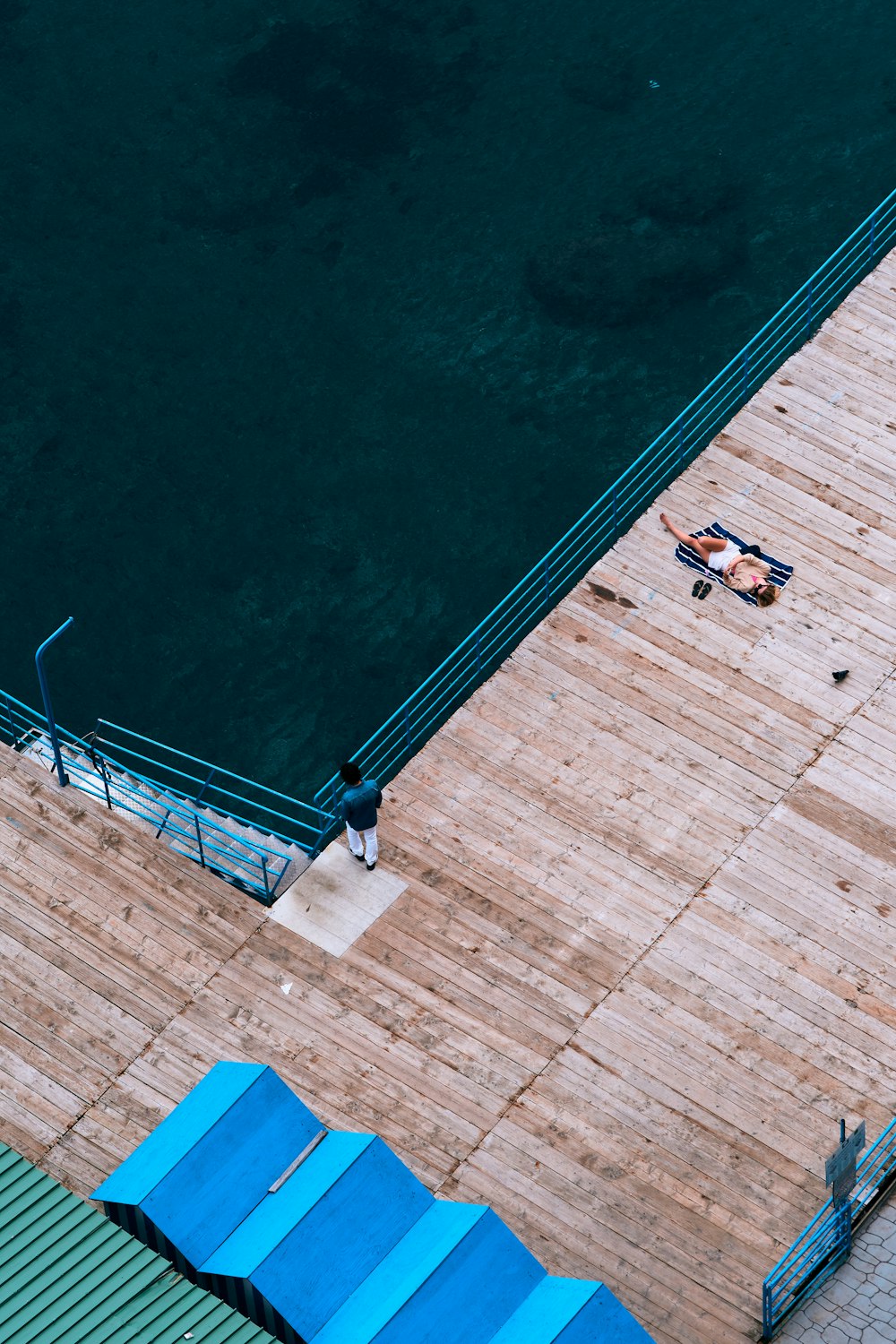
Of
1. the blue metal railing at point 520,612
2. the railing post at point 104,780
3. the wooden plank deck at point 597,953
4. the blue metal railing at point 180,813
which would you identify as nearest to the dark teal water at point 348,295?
the blue metal railing at point 520,612

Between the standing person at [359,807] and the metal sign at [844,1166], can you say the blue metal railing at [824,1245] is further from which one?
the standing person at [359,807]

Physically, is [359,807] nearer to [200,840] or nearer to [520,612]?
[200,840]

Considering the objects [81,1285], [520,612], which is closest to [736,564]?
[520,612]

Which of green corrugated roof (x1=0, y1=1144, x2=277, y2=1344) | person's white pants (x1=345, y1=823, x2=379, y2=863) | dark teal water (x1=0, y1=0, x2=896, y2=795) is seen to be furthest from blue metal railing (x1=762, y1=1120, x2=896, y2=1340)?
dark teal water (x1=0, y1=0, x2=896, y2=795)

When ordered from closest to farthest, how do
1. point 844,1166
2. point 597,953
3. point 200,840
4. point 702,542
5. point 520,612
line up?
→ point 844,1166
point 597,953
point 200,840
point 702,542
point 520,612

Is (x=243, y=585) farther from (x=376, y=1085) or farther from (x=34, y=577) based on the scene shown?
(x=376, y=1085)

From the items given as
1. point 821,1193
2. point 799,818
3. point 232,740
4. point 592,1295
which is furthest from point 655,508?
point 592,1295
